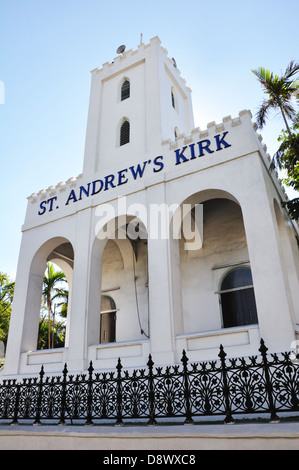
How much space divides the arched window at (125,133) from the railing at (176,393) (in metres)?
10.4

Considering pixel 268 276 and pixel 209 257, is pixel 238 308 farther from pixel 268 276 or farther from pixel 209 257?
pixel 268 276

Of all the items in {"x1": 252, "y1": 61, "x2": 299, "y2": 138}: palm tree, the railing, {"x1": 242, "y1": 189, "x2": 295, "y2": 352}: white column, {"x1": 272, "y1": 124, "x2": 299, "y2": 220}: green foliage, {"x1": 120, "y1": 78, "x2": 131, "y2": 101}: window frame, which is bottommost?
the railing

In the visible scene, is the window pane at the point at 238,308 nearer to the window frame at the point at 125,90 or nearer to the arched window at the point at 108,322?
the arched window at the point at 108,322

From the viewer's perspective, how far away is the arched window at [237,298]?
12.1 meters

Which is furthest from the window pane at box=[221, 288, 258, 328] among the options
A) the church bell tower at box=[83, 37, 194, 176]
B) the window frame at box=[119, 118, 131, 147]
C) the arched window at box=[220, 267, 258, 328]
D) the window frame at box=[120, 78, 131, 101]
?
the window frame at box=[120, 78, 131, 101]

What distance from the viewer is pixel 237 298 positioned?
12.5 meters

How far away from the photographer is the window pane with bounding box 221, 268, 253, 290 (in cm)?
1258

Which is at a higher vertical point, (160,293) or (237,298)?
(237,298)

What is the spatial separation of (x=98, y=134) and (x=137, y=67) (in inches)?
158

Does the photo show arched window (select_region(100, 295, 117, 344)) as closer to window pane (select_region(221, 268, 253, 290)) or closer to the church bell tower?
window pane (select_region(221, 268, 253, 290))

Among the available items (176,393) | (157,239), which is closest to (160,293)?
(157,239)

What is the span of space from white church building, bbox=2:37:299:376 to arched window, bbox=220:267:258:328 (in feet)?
0.13

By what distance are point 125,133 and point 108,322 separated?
8.55 meters

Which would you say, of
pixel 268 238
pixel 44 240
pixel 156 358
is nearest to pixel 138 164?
pixel 44 240
